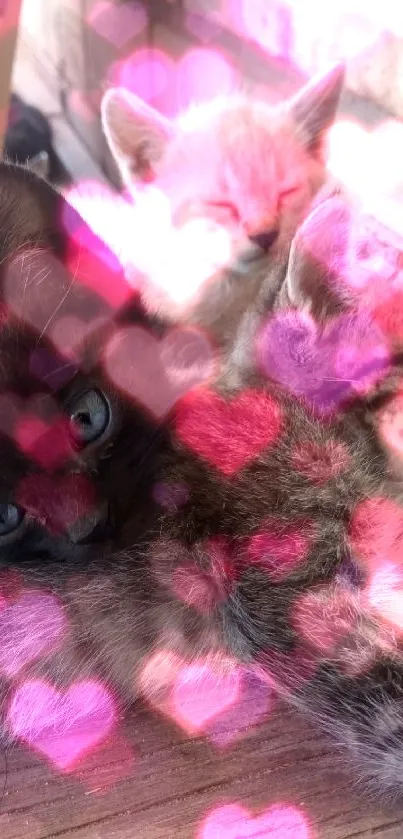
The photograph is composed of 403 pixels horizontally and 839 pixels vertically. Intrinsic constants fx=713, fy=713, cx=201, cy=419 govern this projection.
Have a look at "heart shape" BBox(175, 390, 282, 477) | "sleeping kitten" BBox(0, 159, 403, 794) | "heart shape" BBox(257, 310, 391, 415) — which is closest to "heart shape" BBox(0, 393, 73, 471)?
"sleeping kitten" BBox(0, 159, 403, 794)

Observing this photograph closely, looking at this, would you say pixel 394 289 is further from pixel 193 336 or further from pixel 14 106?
pixel 14 106

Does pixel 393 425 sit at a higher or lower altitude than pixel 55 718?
higher

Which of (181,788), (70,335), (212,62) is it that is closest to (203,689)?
(181,788)

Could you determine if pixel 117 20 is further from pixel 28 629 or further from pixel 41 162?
pixel 28 629

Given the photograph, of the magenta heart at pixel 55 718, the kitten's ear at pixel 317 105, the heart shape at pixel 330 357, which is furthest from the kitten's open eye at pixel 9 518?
the kitten's ear at pixel 317 105

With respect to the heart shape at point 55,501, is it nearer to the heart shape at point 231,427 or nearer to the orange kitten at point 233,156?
the heart shape at point 231,427

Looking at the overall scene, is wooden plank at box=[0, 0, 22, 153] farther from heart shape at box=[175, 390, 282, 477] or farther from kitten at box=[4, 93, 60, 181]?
heart shape at box=[175, 390, 282, 477]

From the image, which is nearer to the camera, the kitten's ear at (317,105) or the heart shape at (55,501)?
the heart shape at (55,501)
